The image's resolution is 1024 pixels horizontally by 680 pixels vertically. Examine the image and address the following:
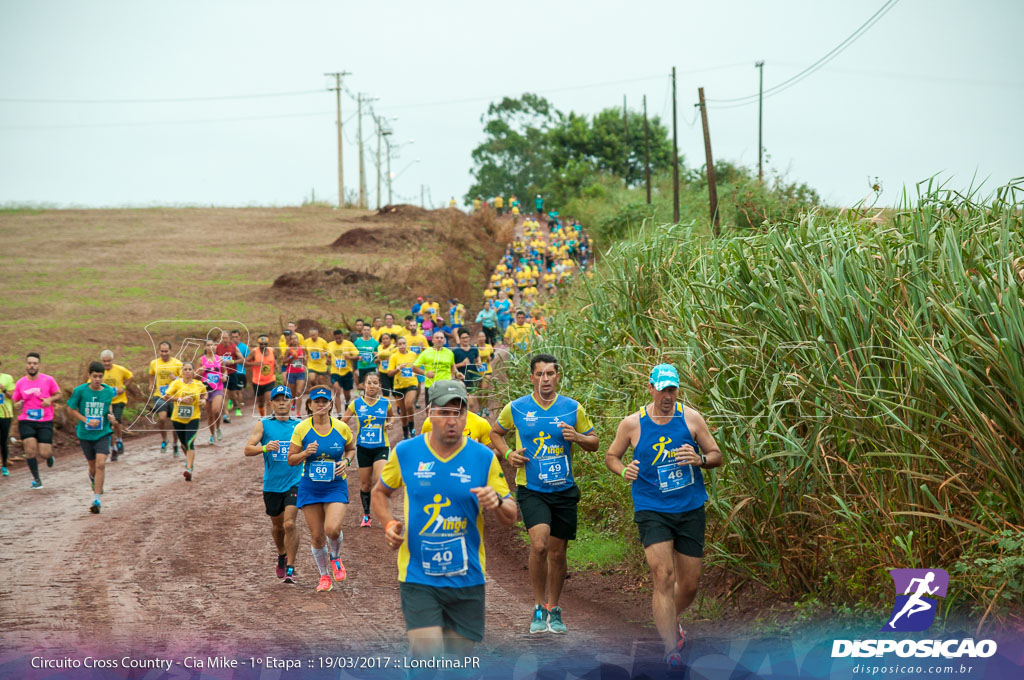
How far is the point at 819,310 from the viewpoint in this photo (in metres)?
7.91

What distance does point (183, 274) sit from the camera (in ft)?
139

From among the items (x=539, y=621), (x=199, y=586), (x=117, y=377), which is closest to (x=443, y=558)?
(x=539, y=621)

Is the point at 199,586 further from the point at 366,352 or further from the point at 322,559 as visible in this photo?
the point at 366,352

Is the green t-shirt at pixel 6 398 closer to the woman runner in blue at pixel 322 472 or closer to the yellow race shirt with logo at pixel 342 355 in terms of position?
the yellow race shirt with logo at pixel 342 355

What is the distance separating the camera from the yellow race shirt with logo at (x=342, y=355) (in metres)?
19.5

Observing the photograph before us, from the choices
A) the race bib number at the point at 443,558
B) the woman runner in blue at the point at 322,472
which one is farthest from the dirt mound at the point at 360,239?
the race bib number at the point at 443,558

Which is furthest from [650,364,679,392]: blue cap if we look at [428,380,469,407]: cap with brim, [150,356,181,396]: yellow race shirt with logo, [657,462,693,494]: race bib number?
[150,356,181,396]: yellow race shirt with logo

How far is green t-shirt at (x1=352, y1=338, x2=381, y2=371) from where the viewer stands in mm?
19109

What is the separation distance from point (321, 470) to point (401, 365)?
26.0 feet

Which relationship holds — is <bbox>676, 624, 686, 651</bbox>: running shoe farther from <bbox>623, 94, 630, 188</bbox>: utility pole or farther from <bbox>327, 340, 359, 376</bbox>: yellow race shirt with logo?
<bbox>623, 94, 630, 188</bbox>: utility pole

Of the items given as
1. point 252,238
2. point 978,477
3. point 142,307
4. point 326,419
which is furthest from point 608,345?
point 252,238

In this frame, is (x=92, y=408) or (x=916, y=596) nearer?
(x=916, y=596)

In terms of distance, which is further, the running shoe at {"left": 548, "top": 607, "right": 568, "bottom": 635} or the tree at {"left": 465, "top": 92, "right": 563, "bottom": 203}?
the tree at {"left": 465, "top": 92, "right": 563, "bottom": 203}

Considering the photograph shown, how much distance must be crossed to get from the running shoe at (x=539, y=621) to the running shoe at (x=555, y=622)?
0.03 m
